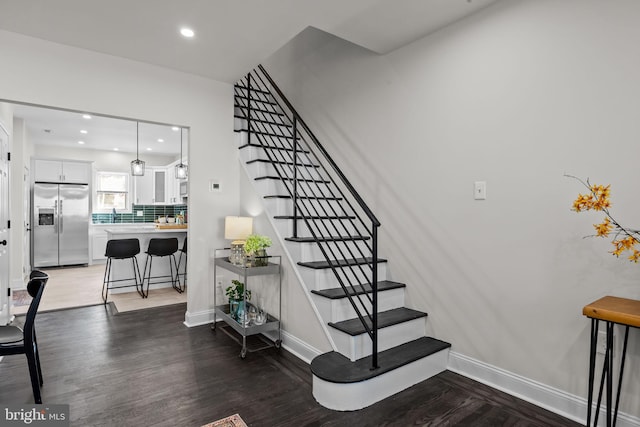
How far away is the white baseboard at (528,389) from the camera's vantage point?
211cm

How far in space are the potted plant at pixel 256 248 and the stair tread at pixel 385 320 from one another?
97 centimetres

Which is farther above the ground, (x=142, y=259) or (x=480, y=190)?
(x=480, y=190)

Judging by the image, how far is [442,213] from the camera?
2865 millimetres

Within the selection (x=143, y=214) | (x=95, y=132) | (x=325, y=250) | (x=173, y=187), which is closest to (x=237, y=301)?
(x=325, y=250)

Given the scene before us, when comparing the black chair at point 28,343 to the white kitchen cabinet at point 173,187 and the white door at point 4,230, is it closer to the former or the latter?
the white door at point 4,230

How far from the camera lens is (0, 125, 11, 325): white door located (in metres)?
3.41

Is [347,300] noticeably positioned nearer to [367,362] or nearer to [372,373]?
[367,362]

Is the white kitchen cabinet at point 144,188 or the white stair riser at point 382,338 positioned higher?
the white kitchen cabinet at point 144,188

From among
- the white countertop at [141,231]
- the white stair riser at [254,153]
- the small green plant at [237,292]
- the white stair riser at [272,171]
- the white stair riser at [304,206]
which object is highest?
the white stair riser at [254,153]

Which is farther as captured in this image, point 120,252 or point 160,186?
point 160,186

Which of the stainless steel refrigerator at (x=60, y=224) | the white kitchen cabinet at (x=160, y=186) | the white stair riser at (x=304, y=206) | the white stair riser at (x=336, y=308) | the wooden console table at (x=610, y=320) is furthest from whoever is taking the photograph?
the white kitchen cabinet at (x=160, y=186)

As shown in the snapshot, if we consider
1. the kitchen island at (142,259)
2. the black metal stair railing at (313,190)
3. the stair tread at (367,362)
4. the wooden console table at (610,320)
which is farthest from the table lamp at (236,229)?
the wooden console table at (610,320)

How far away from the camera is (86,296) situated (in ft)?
16.9

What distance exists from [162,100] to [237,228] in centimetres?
159
